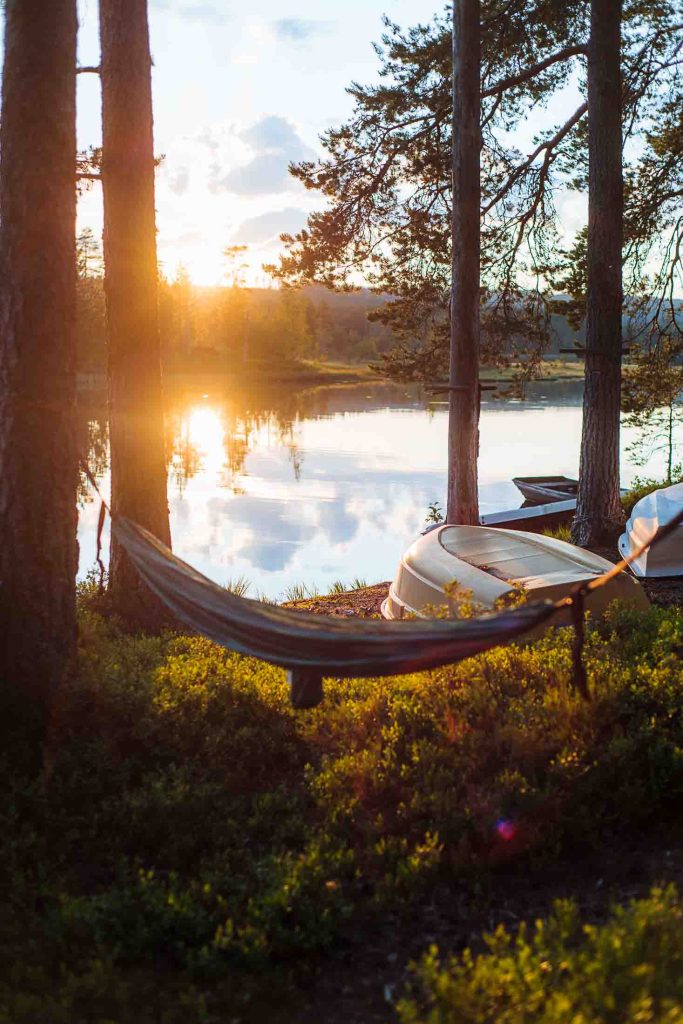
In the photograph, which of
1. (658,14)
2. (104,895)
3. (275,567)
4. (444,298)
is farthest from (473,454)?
(104,895)

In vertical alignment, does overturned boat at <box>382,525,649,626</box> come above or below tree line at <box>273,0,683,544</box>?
below

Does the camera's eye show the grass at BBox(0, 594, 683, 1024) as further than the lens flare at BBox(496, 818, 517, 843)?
No

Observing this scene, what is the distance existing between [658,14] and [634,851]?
979 cm

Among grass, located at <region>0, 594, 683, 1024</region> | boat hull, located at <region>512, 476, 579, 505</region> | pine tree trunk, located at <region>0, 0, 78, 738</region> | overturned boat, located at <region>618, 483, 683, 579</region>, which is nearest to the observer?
grass, located at <region>0, 594, 683, 1024</region>

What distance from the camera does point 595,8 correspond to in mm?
8844

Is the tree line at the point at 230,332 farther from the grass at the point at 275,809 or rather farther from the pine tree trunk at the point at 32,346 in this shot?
the grass at the point at 275,809

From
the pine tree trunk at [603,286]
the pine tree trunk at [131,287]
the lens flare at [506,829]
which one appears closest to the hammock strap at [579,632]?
the lens flare at [506,829]

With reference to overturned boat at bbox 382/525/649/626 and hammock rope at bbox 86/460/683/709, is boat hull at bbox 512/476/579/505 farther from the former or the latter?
hammock rope at bbox 86/460/683/709

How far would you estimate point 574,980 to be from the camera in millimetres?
2195

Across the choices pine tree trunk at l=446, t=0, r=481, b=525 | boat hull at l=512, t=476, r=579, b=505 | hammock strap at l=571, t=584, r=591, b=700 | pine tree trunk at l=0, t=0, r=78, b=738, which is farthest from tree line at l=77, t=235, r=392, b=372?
hammock strap at l=571, t=584, r=591, b=700

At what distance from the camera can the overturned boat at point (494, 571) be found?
221 inches

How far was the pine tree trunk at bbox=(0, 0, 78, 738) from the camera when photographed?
4.18m

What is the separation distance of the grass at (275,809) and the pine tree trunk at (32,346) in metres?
0.31

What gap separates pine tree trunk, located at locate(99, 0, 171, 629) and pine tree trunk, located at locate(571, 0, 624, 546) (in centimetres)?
480
